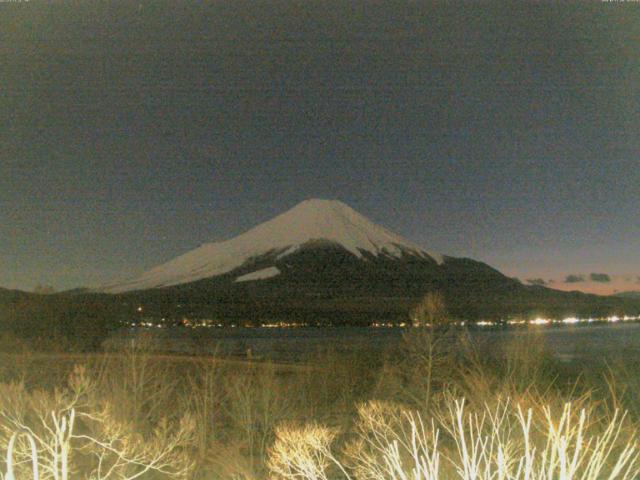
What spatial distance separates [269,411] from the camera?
2384cm

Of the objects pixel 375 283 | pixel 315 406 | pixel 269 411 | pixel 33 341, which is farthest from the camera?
pixel 375 283

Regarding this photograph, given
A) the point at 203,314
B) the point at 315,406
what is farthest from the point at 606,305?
the point at 315,406

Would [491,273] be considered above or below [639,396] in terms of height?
above

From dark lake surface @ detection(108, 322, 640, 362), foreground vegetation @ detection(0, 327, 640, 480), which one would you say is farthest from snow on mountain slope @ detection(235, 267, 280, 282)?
foreground vegetation @ detection(0, 327, 640, 480)

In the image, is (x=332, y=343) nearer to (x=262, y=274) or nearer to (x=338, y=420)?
(x=338, y=420)

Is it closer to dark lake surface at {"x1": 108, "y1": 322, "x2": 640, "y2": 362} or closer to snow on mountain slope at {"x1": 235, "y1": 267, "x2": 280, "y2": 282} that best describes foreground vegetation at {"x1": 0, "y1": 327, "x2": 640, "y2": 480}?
dark lake surface at {"x1": 108, "y1": 322, "x2": 640, "y2": 362}

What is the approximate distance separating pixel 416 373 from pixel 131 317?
6478 cm

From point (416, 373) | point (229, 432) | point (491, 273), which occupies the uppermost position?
point (491, 273)

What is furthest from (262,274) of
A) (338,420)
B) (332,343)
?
(338,420)

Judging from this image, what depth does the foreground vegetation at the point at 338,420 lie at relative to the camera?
7039 millimetres

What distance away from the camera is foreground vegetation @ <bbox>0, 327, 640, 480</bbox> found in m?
7.04

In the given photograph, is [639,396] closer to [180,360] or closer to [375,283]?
[180,360]

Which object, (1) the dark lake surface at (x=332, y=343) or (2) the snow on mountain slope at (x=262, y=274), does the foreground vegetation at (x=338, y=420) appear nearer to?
(1) the dark lake surface at (x=332, y=343)

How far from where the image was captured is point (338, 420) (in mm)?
29734
